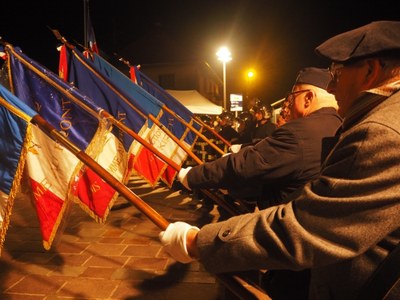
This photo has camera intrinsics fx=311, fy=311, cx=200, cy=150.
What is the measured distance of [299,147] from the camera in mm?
2400

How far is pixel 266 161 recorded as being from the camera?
244cm

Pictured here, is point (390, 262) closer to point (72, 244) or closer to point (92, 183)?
point (92, 183)

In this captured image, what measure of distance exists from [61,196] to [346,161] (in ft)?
9.33

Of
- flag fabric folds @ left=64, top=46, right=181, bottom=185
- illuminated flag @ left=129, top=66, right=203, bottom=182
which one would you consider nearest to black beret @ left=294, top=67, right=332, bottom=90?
flag fabric folds @ left=64, top=46, right=181, bottom=185

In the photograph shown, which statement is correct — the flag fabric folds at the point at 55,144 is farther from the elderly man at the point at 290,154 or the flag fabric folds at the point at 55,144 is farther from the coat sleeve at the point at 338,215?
the coat sleeve at the point at 338,215

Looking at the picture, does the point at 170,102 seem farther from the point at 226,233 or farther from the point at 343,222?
the point at 343,222

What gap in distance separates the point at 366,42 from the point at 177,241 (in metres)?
1.29

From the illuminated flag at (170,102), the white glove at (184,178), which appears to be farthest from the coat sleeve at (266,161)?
the illuminated flag at (170,102)

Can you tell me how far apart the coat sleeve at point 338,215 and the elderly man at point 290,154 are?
3.66 ft

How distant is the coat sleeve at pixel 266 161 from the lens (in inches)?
94.7

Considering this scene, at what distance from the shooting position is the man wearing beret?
107 cm

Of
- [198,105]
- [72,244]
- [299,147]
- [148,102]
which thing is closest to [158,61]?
[198,105]

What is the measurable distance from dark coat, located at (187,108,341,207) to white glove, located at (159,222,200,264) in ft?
3.11

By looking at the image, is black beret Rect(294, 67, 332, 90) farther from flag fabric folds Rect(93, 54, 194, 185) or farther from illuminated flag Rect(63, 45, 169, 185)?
flag fabric folds Rect(93, 54, 194, 185)
